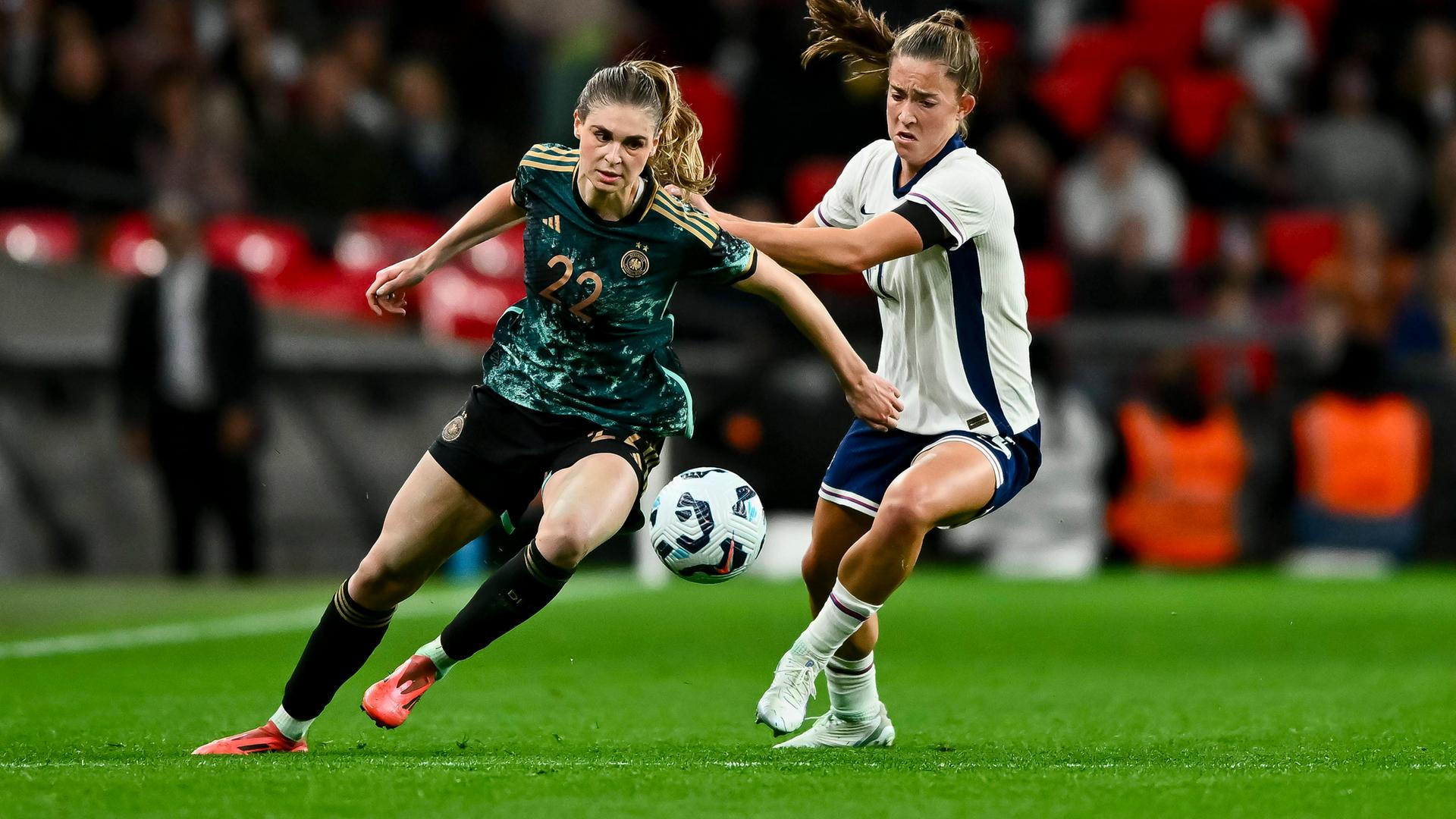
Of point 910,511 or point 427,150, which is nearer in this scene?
point 910,511

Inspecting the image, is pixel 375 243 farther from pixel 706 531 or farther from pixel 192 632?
pixel 706 531

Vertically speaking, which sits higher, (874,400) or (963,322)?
(963,322)

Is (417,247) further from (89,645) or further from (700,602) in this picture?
(89,645)

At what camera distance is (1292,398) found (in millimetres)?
14508

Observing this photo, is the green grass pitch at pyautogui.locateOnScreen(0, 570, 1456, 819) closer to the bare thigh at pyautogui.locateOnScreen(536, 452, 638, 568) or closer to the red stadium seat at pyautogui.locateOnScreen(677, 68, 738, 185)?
the bare thigh at pyautogui.locateOnScreen(536, 452, 638, 568)

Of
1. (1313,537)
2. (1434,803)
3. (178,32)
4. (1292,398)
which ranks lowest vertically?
(1313,537)

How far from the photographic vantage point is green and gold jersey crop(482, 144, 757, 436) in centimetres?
575

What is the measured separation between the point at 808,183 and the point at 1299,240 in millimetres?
3998

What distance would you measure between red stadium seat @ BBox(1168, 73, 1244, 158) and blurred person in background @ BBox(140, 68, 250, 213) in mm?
7528

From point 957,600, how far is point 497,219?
21.8 feet

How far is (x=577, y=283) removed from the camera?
5.73 metres

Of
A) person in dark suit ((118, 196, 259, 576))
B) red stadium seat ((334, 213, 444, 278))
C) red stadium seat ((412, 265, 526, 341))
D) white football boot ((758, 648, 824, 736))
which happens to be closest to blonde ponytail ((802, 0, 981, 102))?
white football boot ((758, 648, 824, 736))

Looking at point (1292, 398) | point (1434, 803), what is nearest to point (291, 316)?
point (1292, 398)

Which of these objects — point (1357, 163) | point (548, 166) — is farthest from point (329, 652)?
point (1357, 163)
